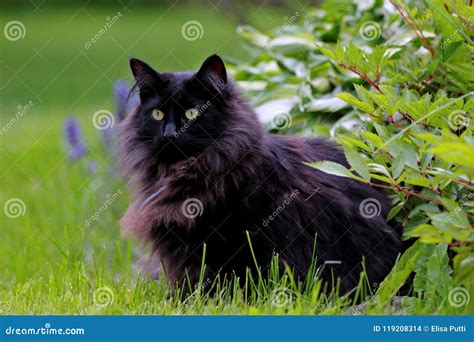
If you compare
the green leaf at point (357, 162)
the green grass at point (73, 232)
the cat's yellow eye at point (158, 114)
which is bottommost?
the green grass at point (73, 232)

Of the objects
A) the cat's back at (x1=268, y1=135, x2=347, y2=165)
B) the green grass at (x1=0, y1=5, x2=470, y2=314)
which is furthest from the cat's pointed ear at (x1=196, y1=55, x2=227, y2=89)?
the green grass at (x1=0, y1=5, x2=470, y2=314)

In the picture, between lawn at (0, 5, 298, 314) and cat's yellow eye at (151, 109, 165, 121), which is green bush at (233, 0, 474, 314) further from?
lawn at (0, 5, 298, 314)

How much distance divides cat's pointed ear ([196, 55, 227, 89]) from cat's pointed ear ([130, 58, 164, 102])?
0.59 feet

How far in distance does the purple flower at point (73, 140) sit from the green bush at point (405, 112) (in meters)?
1.25

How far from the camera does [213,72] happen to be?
2.83 m

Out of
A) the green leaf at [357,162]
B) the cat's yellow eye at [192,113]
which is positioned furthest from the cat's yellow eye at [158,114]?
the green leaf at [357,162]

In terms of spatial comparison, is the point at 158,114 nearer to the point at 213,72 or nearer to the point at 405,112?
the point at 213,72

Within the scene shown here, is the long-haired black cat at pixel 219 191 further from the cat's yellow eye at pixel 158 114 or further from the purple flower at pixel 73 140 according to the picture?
the purple flower at pixel 73 140

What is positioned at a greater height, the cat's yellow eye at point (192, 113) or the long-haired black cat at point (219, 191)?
the cat's yellow eye at point (192, 113)

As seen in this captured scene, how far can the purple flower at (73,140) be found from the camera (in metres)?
4.77

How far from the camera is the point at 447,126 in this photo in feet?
8.32

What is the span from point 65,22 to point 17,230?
9.63 metres

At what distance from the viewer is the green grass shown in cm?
261
